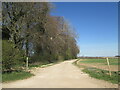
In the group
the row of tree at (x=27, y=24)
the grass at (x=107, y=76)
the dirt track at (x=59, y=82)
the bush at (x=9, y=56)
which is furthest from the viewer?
the row of tree at (x=27, y=24)

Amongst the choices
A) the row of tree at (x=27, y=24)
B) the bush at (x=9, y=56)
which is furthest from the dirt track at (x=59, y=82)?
the row of tree at (x=27, y=24)

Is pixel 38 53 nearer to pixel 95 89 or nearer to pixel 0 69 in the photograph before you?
pixel 0 69

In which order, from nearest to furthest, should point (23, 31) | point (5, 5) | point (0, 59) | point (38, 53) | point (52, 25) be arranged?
point (0, 59), point (5, 5), point (23, 31), point (52, 25), point (38, 53)

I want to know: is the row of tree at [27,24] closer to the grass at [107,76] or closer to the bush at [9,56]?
the bush at [9,56]

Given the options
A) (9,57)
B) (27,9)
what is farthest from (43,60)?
(9,57)

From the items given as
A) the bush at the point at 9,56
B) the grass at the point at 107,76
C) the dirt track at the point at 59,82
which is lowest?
the grass at the point at 107,76

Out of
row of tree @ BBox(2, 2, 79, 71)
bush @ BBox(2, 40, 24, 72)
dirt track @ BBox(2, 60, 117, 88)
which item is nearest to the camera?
dirt track @ BBox(2, 60, 117, 88)

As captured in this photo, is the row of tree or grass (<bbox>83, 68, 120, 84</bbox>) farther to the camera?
the row of tree

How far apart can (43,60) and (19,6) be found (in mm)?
14440

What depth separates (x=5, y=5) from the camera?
84.8ft

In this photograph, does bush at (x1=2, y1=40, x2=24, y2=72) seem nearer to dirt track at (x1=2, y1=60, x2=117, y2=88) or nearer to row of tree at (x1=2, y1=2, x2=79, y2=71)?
dirt track at (x1=2, y1=60, x2=117, y2=88)

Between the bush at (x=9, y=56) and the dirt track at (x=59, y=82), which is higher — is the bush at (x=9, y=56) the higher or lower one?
the higher one

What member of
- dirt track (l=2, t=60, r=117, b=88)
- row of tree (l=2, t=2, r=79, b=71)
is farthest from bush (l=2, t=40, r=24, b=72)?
row of tree (l=2, t=2, r=79, b=71)

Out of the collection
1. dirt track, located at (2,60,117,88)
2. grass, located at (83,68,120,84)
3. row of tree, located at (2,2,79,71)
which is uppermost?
row of tree, located at (2,2,79,71)
